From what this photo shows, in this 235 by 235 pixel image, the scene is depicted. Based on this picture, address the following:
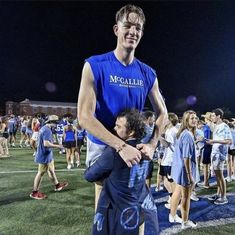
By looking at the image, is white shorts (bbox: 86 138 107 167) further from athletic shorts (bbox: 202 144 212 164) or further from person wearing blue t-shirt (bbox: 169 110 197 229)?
athletic shorts (bbox: 202 144 212 164)

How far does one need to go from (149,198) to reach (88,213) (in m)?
4.50

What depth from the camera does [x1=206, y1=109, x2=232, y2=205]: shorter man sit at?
7.43 metres

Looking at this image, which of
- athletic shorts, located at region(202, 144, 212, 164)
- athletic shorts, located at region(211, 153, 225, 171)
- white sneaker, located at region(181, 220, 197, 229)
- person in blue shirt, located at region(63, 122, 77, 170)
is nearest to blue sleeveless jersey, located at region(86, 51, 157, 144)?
white sneaker, located at region(181, 220, 197, 229)

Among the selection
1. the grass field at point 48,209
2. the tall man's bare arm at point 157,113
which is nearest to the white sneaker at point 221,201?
the grass field at point 48,209

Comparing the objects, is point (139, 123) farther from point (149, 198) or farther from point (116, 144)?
point (149, 198)

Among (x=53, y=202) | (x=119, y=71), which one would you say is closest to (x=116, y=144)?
(x=119, y=71)

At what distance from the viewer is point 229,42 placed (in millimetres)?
38219

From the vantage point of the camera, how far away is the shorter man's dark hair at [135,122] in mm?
1970

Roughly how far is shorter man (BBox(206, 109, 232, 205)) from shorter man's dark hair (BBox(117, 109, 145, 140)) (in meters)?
5.75

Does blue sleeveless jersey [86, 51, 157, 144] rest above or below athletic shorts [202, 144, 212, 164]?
above

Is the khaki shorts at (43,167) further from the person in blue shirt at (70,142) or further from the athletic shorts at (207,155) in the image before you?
the athletic shorts at (207,155)

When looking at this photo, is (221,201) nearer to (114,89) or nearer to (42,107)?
(114,89)

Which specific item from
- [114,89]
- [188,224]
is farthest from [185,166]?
[114,89]

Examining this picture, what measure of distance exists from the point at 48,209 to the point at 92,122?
5164 mm
